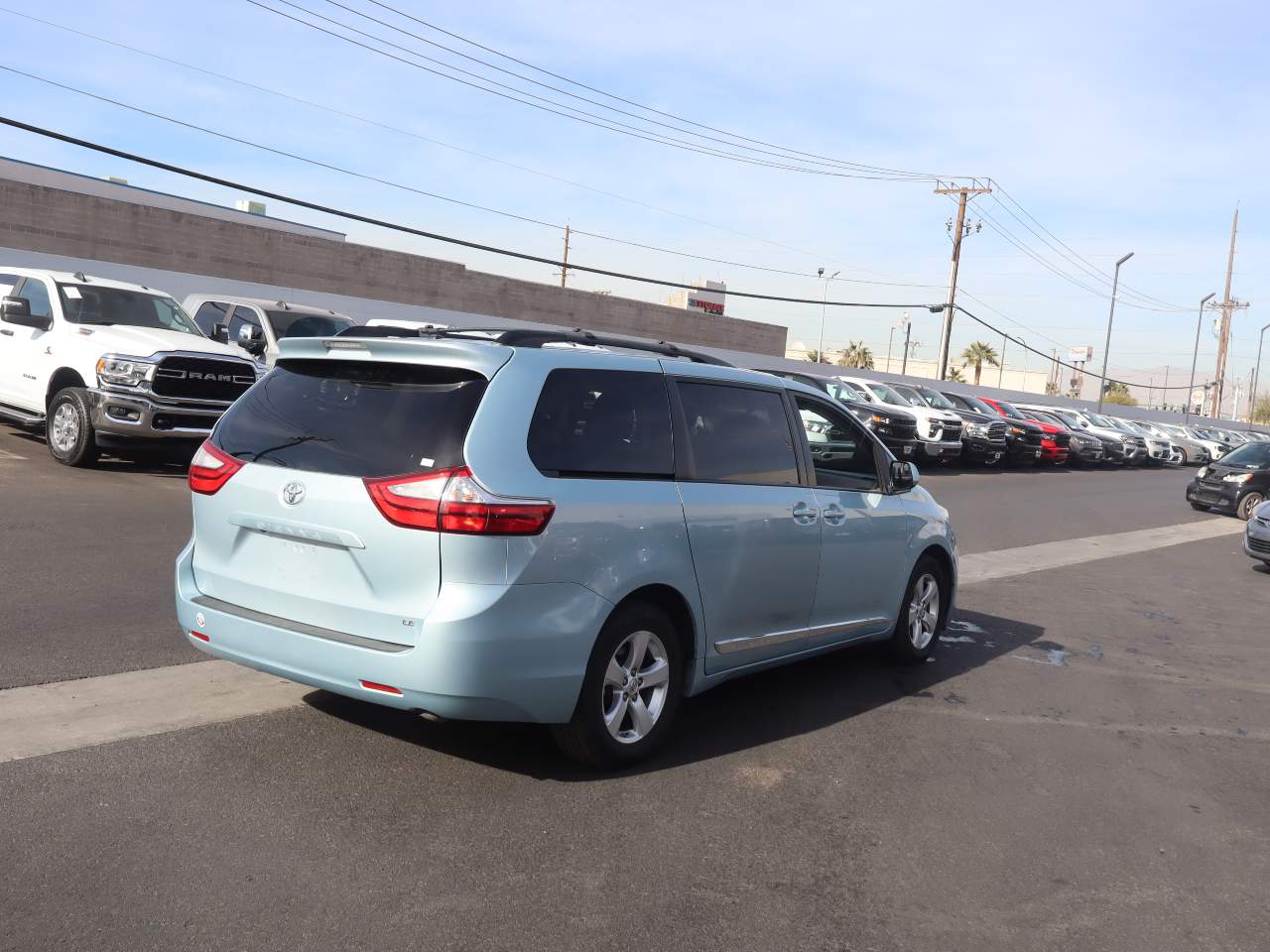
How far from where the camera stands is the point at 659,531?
5035 mm

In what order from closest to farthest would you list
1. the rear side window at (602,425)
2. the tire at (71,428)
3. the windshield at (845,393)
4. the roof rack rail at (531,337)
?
the rear side window at (602,425) < the roof rack rail at (531,337) < the tire at (71,428) < the windshield at (845,393)

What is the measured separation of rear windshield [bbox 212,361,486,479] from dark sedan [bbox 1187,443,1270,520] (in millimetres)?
21635

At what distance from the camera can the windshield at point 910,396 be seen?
91.8 ft

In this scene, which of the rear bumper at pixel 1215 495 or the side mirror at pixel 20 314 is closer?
the side mirror at pixel 20 314

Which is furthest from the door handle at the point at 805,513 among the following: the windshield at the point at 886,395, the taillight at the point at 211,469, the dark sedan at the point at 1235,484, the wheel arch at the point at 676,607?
the windshield at the point at 886,395

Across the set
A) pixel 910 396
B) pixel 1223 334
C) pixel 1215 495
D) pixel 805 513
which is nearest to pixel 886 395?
pixel 910 396

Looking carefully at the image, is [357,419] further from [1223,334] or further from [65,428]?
[1223,334]

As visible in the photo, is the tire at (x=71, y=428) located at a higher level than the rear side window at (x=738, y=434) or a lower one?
lower

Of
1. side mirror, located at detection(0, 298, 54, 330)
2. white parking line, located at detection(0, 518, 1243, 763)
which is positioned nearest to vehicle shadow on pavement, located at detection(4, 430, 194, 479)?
side mirror, located at detection(0, 298, 54, 330)

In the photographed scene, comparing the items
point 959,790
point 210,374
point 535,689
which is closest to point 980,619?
point 959,790

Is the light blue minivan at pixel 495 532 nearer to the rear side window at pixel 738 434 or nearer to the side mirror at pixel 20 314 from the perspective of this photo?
the rear side window at pixel 738 434

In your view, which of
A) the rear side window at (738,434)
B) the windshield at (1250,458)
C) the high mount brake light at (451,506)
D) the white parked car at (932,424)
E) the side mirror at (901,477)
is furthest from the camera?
the white parked car at (932,424)

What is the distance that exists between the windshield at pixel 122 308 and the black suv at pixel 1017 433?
2140 cm

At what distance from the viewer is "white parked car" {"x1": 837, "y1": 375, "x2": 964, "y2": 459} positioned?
26.6 metres
